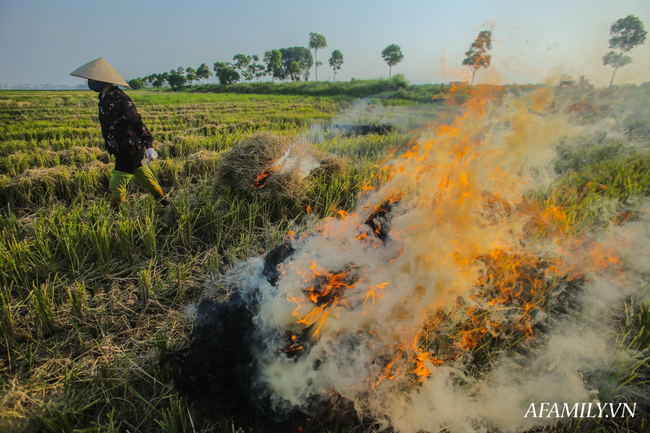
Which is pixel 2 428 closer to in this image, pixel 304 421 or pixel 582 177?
pixel 304 421

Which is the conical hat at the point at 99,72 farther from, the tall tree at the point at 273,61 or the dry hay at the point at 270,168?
the tall tree at the point at 273,61

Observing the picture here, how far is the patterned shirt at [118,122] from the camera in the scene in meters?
2.86

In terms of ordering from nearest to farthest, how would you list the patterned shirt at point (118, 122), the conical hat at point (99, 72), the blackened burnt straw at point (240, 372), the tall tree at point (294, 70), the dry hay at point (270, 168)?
the blackened burnt straw at point (240, 372), the conical hat at point (99, 72), the patterned shirt at point (118, 122), the dry hay at point (270, 168), the tall tree at point (294, 70)

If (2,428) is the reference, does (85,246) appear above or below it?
above

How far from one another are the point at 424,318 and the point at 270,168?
2646mm

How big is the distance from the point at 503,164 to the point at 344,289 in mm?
1294

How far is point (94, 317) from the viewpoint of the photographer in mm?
1768

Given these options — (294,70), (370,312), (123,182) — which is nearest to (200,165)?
(123,182)

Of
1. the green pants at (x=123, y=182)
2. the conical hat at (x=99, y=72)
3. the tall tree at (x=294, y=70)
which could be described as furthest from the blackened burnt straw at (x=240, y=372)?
the tall tree at (x=294, y=70)

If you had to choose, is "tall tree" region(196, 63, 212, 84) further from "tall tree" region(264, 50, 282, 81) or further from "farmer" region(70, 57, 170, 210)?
"farmer" region(70, 57, 170, 210)

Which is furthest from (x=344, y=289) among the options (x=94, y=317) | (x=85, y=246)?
(x=85, y=246)

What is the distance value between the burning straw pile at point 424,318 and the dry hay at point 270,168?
1.48 m

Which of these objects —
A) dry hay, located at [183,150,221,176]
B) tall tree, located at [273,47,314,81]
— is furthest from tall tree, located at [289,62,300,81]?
dry hay, located at [183,150,221,176]

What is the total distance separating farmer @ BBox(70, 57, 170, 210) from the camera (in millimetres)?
2803
